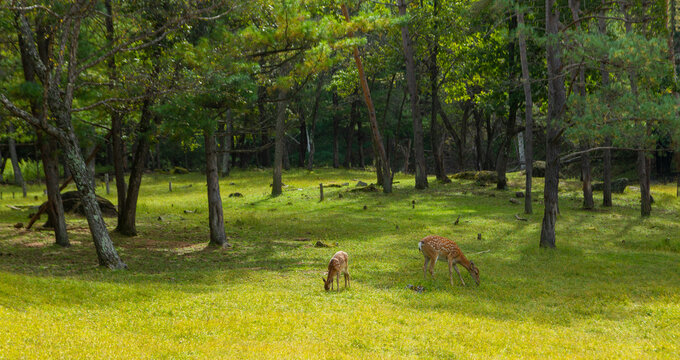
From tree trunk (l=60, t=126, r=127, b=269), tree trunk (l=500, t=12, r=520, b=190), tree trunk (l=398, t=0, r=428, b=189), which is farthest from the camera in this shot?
tree trunk (l=398, t=0, r=428, b=189)

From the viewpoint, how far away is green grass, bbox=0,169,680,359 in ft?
31.4

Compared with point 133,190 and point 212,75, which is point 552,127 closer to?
point 212,75

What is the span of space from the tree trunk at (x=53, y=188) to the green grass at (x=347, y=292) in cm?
71

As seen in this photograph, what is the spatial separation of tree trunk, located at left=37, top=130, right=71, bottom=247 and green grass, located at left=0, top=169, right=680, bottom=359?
2.33 ft

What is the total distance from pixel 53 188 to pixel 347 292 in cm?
1228

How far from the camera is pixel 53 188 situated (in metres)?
19.9

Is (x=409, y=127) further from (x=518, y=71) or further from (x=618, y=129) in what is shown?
(x=618, y=129)

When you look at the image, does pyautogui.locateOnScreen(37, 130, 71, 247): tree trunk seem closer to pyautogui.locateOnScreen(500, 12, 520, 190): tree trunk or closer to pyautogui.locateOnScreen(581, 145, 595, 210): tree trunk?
pyautogui.locateOnScreen(500, 12, 520, 190): tree trunk

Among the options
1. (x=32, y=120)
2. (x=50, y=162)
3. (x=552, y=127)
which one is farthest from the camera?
(x=50, y=162)

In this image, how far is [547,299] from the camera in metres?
13.8

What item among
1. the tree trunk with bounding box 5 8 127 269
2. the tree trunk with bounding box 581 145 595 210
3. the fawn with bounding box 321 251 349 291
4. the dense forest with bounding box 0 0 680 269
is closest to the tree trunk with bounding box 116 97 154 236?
the dense forest with bounding box 0 0 680 269

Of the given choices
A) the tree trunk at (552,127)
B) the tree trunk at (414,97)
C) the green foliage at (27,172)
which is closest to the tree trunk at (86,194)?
the tree trunk at (552,127)

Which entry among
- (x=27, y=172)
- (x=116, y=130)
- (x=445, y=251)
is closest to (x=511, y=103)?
(x=445, y=251)

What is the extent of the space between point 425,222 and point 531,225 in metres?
4.84
